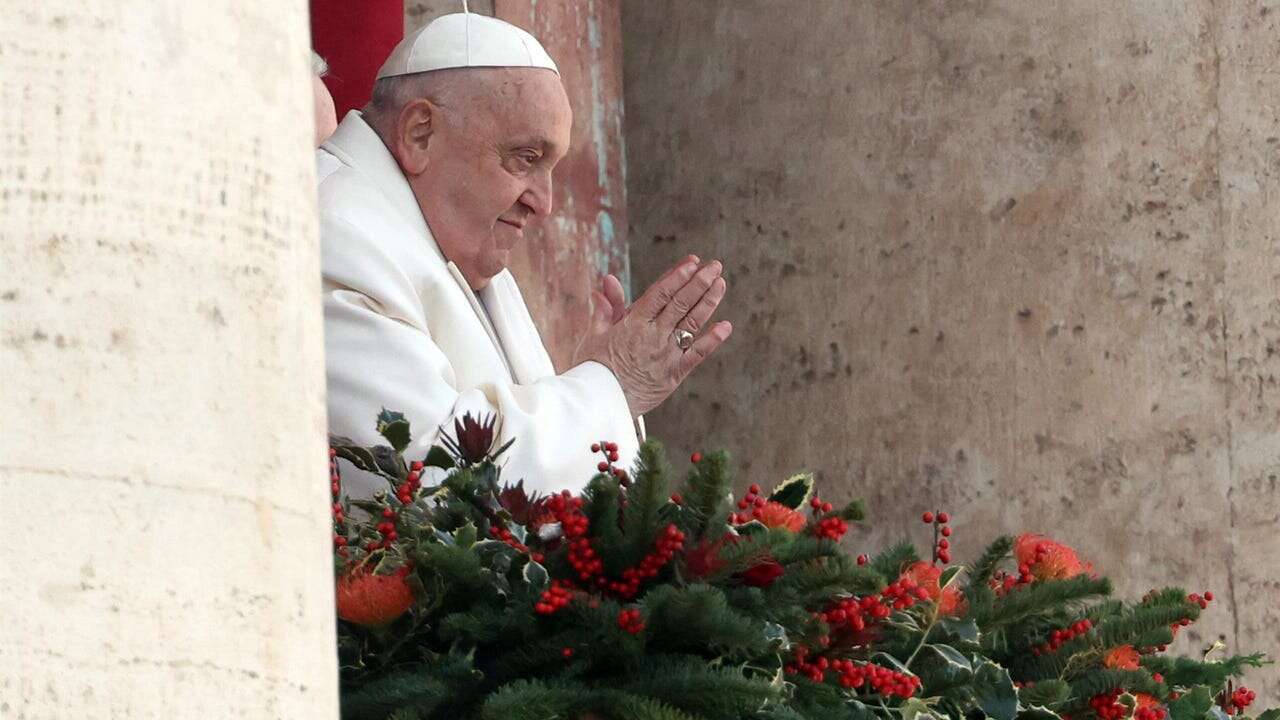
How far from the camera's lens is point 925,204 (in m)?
6.03

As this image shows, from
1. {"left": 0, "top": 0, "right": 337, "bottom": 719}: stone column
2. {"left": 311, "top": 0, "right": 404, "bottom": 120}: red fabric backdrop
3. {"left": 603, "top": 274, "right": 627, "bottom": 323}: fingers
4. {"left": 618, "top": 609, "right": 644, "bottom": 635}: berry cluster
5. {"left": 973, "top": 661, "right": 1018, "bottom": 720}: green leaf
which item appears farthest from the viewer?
{"left": 311, "top": 0, "right": 404, "bottom": 120}: red fabric backdrop

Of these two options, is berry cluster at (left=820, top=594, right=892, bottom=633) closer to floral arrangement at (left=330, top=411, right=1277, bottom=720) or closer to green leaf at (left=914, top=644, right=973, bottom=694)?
floral arrangement at (left=330, top=411, right=1277, bottom=720)

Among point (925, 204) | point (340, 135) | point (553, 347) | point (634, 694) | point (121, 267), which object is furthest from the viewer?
point (925, 204)

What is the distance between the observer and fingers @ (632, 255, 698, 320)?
134 inches

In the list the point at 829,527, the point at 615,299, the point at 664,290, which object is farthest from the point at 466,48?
the point at 829,527

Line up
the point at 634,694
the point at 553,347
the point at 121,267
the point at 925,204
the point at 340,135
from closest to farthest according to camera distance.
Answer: the point at 121,267 → the point at 634,694 → the point at 340,135 → the point at 553,347 → the point at 925,204

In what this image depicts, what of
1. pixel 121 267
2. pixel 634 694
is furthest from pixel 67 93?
pixel 634 694

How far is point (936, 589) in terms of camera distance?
8.04ft

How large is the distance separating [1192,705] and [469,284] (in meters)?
1.67

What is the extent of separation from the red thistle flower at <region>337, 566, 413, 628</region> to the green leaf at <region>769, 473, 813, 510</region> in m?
0.57

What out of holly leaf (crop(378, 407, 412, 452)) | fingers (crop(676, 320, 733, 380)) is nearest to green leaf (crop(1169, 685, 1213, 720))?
holly leaf (crop(378, 407, 412, 452))

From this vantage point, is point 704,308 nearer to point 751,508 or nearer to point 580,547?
point 751,508

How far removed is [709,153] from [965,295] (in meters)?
0.96

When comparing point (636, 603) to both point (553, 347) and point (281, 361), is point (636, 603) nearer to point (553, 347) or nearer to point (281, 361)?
point (281, 361)
